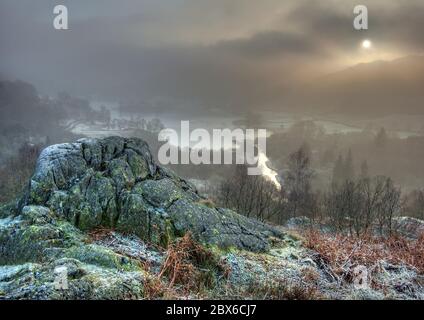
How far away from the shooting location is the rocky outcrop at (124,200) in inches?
643

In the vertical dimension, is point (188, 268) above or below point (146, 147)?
below

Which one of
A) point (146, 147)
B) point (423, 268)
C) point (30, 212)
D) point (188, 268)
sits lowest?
point (423, 268)

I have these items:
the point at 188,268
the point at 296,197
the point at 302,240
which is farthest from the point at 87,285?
the point at 296,197

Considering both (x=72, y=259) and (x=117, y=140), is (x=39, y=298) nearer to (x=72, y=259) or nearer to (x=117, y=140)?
(x=72, y=259)

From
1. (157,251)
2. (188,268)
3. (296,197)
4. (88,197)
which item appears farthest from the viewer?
(296,197)

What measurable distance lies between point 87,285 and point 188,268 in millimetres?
3515

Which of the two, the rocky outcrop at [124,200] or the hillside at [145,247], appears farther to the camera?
the rocky outcrop at [124,200]

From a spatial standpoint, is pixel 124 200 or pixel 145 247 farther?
pixel 124 200

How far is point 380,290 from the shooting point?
571 inches

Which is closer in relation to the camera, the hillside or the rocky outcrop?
the hillside

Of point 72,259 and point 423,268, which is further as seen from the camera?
point 423,268

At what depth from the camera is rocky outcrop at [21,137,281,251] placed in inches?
643

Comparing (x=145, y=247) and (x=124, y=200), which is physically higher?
(x=124, y=200)

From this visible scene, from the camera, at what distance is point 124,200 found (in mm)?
17078
